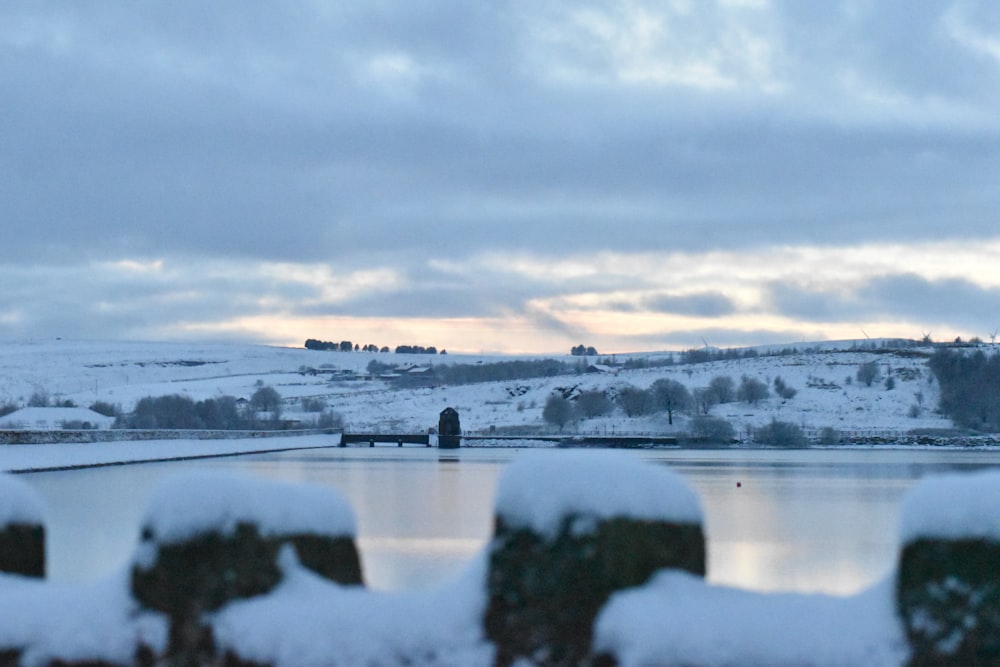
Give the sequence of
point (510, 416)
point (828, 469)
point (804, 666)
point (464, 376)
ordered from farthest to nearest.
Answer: point (464, 376) < point (510, 416) < point (828, 469) < point (804, 666)

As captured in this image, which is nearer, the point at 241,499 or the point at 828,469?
the point at 241,499

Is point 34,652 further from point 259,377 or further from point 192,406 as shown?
point 259,377

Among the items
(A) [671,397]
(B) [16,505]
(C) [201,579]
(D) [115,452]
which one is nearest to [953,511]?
(C) [201,579]

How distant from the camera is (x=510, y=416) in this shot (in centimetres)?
12344

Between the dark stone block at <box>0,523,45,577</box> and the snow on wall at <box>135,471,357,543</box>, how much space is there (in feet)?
4.03

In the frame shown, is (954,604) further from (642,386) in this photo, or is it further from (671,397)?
(642,386)

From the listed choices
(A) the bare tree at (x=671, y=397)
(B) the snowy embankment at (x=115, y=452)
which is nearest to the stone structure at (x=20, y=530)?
(B) the snowy embankment at (x=115, y=452)

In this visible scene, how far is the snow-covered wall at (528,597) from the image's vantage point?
21.0 ft

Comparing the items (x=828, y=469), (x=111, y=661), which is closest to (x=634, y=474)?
(x=111, y=661)

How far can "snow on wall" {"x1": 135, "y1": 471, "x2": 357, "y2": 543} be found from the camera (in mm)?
7156

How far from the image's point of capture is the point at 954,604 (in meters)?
6.33

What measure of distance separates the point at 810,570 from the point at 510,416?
348ft

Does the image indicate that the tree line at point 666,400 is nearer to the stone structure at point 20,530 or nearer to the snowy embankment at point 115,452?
the snowy embankment at point 115,452

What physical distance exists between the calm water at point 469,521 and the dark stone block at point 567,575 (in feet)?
26.5
